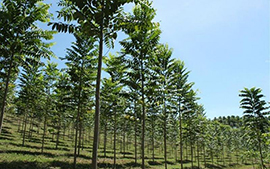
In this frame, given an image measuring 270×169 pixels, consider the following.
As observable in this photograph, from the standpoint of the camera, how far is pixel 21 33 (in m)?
9.20

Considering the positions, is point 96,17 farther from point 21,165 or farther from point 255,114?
point 255,114

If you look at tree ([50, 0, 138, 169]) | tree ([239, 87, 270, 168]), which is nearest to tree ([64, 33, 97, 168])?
tree ([50, 0, 138, 169])

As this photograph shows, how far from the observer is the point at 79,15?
19.2 ft

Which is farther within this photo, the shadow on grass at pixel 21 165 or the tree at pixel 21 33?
the shadow on grass at pixel 21 165

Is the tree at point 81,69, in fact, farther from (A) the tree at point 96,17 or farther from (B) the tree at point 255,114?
(B) the tree at point 255,114

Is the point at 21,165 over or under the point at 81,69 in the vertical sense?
under

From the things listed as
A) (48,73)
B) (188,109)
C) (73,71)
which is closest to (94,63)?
(73,71)

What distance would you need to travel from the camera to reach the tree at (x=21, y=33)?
8898 mm

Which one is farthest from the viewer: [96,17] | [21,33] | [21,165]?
[21,165]

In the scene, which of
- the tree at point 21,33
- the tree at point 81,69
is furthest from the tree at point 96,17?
the tree at point 81,69

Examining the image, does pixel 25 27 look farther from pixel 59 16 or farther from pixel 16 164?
pixel 16 164

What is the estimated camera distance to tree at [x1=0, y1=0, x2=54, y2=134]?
8898 millimetres

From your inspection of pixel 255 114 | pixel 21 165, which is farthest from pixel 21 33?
pixel 255 114

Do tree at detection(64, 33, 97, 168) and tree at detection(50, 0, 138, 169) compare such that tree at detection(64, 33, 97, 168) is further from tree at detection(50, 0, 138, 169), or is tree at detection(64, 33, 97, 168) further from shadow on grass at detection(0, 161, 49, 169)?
tree at detection(50, 0, 138, 169)
